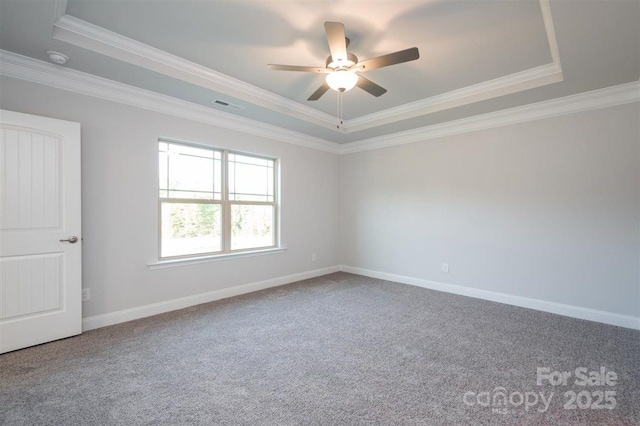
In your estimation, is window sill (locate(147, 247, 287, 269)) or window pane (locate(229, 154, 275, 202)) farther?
window pane (locate(229, 154, 275, 202))

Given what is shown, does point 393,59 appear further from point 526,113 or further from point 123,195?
point 123,195

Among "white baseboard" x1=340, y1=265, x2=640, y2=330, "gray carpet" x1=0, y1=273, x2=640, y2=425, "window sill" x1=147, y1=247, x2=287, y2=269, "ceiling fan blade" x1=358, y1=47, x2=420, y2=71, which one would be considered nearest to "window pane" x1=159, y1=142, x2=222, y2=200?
"window sill" x1=147, y1=247, x2=287, y2=269

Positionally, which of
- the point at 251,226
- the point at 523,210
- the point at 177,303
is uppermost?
the point at 523,210

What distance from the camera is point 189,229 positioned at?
3.89 meters

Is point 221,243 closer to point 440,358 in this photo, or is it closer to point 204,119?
point 204,119

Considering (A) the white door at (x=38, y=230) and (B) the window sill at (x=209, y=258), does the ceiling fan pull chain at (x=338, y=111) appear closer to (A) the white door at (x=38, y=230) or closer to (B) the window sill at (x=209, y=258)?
(B) the window sill at (x=209, y=258)

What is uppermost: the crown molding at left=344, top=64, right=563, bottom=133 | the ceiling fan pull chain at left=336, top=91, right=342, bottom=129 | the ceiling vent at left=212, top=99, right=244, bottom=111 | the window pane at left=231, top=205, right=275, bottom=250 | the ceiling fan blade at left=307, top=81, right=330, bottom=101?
the ceiling fan pull chain at left=336, top=91, right=342, bottom=129

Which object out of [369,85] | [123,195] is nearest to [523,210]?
[369,85]

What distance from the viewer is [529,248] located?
3777 mm

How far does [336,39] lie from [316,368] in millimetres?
2480

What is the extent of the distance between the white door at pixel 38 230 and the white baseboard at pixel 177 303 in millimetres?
204

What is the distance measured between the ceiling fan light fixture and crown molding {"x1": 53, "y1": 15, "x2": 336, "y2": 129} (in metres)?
1.32

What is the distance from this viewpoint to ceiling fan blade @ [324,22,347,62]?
78.2 inches

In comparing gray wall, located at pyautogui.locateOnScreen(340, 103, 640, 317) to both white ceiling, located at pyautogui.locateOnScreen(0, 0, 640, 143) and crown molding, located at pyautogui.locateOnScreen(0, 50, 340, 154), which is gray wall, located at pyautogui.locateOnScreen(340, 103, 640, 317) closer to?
white ceiling, located at pyautogui.locateOnScreen(0, 0, 640, 143)
